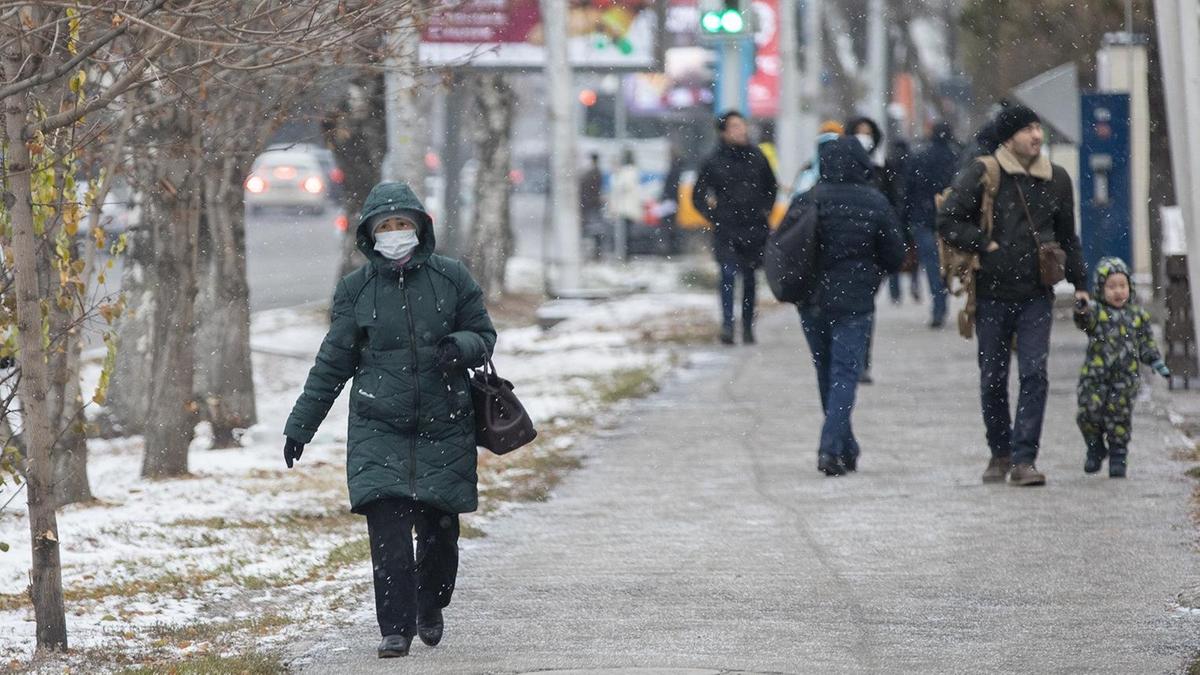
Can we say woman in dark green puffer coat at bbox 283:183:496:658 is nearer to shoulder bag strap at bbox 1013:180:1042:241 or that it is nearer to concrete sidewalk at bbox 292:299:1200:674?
concrete sidewalk at bbox 292:299:1200:674

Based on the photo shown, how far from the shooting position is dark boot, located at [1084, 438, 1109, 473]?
10.8 metres

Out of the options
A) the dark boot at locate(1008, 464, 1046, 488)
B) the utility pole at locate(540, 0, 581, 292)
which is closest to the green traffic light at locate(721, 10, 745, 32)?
the utility pole at locate(540, 0, 581, 292)

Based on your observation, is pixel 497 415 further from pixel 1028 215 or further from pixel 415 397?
pixel 1028 215

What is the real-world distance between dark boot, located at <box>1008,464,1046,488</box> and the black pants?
409cm

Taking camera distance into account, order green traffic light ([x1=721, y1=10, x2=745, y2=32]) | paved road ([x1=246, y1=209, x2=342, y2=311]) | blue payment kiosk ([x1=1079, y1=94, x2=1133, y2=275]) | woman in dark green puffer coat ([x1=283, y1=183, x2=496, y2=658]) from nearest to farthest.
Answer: woman in dark green puffer coat ([x1=283, y1=183, x2=496, y2=658]) < blue payment kiosk ([x1=1079, y1=94, x2=1133, y2=275]) < green traffic light ([x1=721, y1=10, x2=745, y2=32]) < paved road ([x1=246, y1=209, x2=342, y2=311])

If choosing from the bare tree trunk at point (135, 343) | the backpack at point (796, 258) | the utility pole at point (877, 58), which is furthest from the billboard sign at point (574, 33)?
the utility pole at point (877, 58)

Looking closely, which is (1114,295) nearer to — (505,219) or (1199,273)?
(1199,273)

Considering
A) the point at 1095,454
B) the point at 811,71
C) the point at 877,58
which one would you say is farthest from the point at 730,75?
the point at 877,58

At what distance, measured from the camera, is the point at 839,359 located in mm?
11109

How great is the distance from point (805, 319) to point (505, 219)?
655 inches

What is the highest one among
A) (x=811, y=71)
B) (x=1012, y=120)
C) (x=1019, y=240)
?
(x=811, y=71)

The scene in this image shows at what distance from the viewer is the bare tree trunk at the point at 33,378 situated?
23.2 feet

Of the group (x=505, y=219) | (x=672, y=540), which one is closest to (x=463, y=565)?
(x=672, y=540)

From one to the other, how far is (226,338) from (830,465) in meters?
4.41
